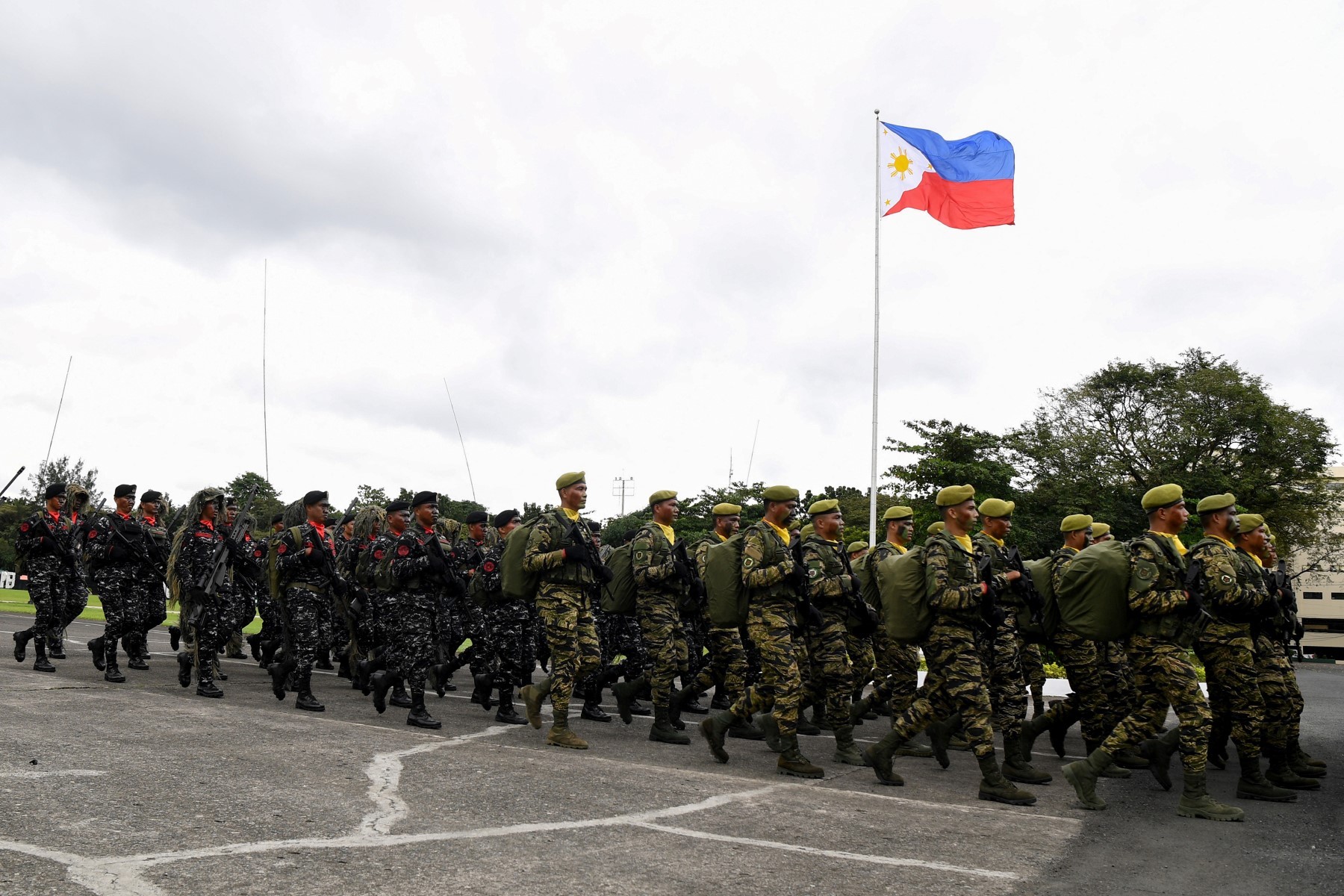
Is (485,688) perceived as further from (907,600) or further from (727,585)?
(907,600)

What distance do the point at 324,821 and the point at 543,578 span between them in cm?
349

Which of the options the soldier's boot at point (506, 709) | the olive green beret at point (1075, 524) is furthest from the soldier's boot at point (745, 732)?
the olive green beret at point (1075, 524)

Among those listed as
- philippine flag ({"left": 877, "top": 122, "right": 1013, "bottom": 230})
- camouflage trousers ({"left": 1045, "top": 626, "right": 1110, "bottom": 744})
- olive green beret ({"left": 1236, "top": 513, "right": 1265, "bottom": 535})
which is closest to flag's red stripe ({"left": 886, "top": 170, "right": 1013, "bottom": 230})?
philippine flag ({"left": 877, "top": 122, "right": 1013, "bottom": 230})

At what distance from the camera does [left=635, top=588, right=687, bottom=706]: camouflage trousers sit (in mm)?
8758

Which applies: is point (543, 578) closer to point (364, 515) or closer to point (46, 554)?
point (364, 515)

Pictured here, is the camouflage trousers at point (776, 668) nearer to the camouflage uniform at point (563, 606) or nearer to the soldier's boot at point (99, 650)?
the camouflage uniform at point (563, 606)

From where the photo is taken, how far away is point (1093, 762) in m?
6.49

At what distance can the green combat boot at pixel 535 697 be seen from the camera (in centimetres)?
852

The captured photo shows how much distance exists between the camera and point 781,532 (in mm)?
7809

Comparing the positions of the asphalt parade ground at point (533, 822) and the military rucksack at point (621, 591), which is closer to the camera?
the asphalt parade ground at point (533, 822)

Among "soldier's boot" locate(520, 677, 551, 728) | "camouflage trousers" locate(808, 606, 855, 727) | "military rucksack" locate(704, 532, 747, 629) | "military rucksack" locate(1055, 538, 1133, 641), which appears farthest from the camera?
"soldier's boot" locate(520, 677, 551, 728)

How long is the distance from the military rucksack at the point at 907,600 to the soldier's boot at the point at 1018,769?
1288mm

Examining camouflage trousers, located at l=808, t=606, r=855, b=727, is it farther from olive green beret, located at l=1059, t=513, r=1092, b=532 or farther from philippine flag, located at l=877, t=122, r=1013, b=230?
philippine flag, located at l=877, t=122, r=1013, b=230

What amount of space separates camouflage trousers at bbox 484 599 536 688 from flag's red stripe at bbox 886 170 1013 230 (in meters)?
12.4
